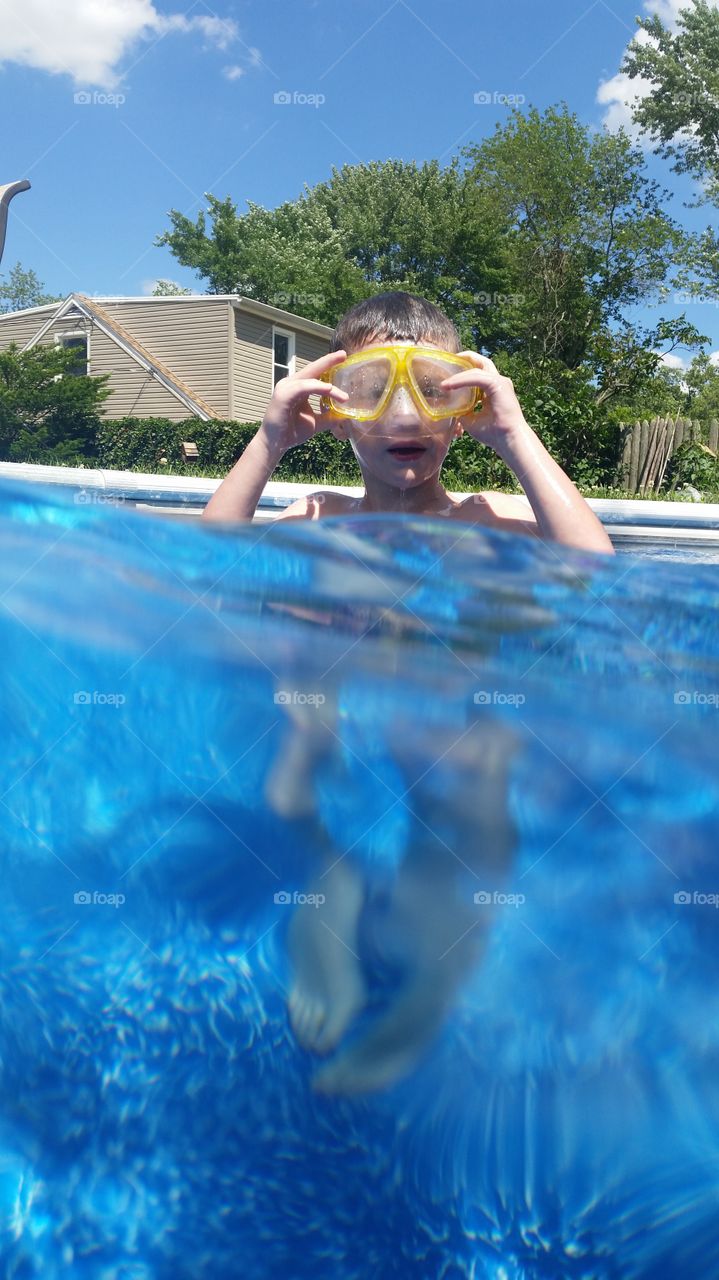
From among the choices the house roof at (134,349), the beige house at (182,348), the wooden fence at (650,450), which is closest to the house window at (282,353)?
the beige house at (182,348)

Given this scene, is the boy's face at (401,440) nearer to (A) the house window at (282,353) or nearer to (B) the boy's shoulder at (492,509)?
(B) the boy's shoulder at (492,509)

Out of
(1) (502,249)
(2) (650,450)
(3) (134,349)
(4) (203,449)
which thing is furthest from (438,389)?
(1) (502,249)

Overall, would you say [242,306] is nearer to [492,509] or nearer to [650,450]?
[650,450]

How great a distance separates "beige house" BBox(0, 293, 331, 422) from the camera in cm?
2825

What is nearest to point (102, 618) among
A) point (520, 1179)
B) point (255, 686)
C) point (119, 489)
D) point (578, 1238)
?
point (255, 686)

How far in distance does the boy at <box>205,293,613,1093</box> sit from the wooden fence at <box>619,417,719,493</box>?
1416 cm

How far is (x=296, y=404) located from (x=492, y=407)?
596 mm

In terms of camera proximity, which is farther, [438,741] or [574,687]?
[574,687]

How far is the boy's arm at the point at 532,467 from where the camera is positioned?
104 inches

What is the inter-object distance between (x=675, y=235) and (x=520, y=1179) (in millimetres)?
45202

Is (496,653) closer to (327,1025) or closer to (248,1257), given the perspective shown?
(327,1025)

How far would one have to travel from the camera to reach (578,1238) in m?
1.66

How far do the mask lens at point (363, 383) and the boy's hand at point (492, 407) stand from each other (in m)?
0.18

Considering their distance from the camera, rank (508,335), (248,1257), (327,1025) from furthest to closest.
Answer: (508,335) < (327,1025) < (248,1257)
